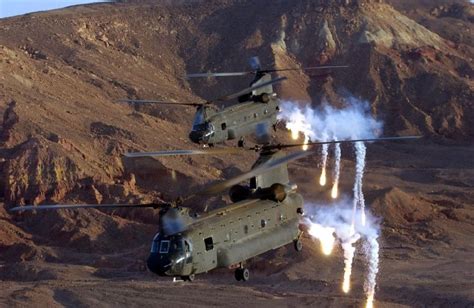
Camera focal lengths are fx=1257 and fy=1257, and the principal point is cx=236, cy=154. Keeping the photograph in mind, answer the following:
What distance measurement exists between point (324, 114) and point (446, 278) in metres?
52.8

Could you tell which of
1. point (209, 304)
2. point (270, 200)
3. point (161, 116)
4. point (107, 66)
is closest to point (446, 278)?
point (209, 304)

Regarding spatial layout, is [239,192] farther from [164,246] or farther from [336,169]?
[336,169]

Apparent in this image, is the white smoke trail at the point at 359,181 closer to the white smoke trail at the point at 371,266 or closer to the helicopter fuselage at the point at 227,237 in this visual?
the white smoke trail at the point at 371,266

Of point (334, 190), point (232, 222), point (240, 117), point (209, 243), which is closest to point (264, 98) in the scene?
point (240, 117)

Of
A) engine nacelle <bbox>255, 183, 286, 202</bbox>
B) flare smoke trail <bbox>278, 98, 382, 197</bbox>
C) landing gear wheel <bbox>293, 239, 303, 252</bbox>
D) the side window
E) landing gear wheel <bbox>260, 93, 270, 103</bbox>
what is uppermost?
flare smoke trail <bbox>278, 98, 382, 197</bbox>

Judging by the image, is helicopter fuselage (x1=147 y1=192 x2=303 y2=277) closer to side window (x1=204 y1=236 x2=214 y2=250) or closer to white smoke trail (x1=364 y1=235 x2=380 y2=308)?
side window (x1=204 y1=236 x2=214 y2=250)

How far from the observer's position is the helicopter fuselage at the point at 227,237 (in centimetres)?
4253

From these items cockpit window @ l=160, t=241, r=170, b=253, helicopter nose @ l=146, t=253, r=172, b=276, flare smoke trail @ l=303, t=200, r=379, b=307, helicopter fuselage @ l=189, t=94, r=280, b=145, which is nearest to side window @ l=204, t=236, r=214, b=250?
cockpit window @ l=160, t=241, r=170, b=253

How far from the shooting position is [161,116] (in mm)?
126812

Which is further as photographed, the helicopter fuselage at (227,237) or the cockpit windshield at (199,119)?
the cockpit windshield at (199,119)

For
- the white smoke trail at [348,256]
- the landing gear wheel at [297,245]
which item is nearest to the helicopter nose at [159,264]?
the landing gear wheel at [297,245]

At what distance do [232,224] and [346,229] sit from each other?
148 ft

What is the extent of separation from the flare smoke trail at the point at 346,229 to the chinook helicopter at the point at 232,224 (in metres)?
33.5

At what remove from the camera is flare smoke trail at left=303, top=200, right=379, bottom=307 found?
85.6 metres
